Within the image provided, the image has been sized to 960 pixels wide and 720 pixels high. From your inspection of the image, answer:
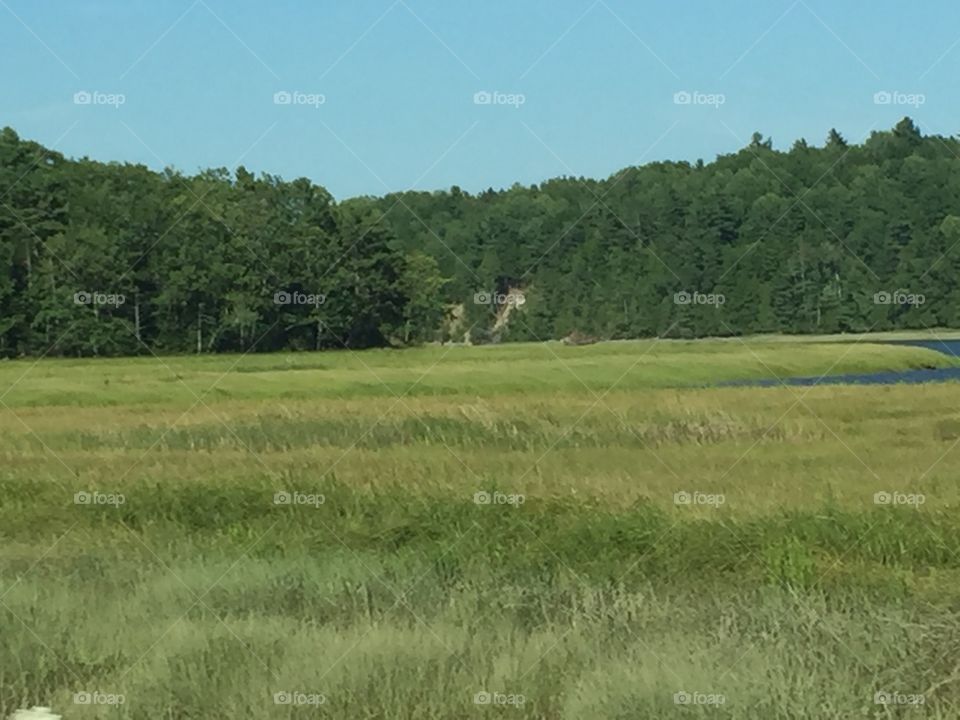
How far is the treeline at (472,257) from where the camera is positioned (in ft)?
307

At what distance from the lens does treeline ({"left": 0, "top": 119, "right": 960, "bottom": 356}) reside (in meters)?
93.6

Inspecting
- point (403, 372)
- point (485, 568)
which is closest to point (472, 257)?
point (403, 372)

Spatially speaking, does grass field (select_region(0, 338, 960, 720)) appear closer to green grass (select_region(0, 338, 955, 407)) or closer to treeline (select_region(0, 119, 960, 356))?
green grass (select_region(0, 338, 955, 407))

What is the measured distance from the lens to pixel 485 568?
1265cm

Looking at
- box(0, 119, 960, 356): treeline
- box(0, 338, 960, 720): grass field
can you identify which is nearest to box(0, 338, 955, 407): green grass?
box(0, 119, 960, 356): treeline

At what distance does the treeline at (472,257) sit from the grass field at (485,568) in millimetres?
34153

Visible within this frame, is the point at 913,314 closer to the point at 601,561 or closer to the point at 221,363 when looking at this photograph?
the point at 221,363

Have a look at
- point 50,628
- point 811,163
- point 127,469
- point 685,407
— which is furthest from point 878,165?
point 50,628

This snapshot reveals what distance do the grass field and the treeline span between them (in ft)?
112

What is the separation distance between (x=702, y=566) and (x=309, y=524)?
555 centimetres

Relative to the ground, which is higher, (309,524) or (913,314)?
(913,314)

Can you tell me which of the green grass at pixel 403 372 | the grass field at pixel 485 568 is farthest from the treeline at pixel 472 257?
the grass field at pixel 485 568

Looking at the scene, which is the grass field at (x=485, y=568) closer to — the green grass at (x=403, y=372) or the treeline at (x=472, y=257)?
the green grass at (x=403, y=372)

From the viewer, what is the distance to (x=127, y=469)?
22984 millimetres
